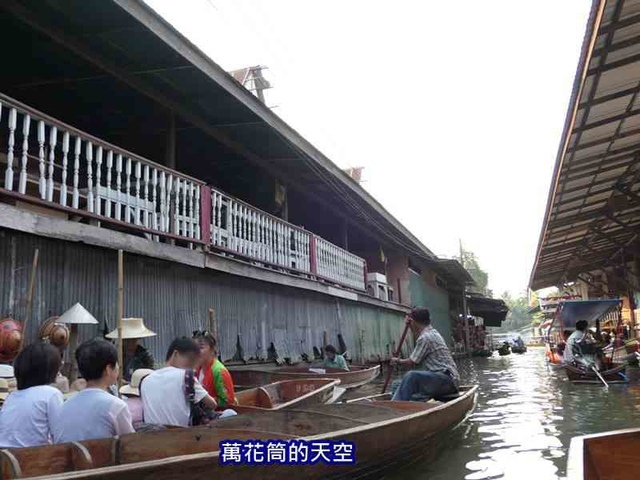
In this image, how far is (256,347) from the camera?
30.3ft

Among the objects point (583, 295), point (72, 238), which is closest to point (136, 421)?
point (72, 238)

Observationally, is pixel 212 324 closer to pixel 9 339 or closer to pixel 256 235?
pixel 256 235

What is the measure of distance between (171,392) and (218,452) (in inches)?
36.1

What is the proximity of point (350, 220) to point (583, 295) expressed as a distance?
68.9 feet

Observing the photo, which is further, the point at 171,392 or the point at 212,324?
the point at 212,324

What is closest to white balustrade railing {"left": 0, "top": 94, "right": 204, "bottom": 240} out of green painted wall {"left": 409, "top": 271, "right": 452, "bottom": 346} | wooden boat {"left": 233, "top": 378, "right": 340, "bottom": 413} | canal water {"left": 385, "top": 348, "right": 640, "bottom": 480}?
wooden boat {"left": 233, "top": 378, "right": 340, "bottom": 413}

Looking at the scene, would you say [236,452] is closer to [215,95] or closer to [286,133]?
[215,95]

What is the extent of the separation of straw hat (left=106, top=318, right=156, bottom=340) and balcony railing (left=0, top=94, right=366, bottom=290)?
1.11 meters

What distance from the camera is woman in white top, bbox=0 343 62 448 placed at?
300 cm

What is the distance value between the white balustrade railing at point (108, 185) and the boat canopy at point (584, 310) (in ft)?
45.1

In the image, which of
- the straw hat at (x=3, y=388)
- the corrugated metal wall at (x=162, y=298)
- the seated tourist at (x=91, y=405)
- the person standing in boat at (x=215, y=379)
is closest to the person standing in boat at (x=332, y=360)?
the corrugated metal wall at (x=162, y=298)

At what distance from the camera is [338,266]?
509 inches

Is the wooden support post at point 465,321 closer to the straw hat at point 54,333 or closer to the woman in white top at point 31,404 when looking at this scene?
the straw hat at point 54,333

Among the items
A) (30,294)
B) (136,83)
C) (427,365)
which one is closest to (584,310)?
(427,365)
